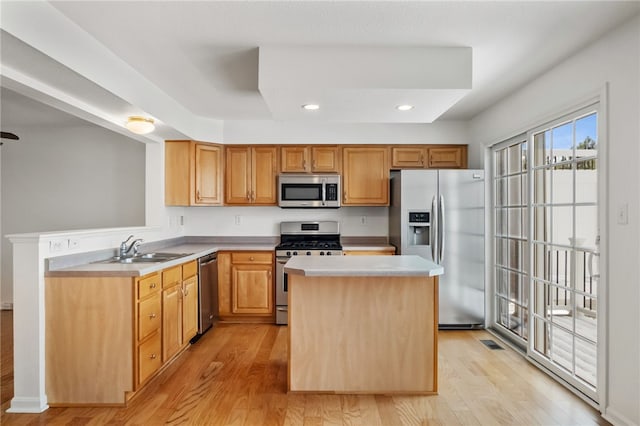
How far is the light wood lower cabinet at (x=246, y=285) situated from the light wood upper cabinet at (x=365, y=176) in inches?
49.2

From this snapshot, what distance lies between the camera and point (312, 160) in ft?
15.0

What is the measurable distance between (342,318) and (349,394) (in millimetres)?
528

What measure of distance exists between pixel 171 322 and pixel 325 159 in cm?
255

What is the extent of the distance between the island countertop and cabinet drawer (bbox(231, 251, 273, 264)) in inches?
60.3

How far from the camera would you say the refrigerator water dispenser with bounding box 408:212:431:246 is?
4016 millimetres

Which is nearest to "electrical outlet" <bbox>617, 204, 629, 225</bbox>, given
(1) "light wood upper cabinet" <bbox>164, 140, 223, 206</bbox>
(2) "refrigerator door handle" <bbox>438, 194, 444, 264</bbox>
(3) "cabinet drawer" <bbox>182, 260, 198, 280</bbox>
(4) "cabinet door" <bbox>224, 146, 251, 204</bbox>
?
(2) "refrigerator door handle" <bbox>438, 194, 444, 264</bbox>

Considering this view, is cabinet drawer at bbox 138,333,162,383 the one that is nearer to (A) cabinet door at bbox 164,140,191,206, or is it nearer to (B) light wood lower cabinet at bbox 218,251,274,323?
(B) light wood lower cabinet at bbox 218,251,274,323

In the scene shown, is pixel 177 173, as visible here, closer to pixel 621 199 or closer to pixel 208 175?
pixel 208 175

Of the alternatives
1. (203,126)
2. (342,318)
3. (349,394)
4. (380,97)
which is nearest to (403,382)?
(349,394)

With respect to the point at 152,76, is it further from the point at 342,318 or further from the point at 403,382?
the point at 403,382

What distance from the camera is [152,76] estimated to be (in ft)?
10.1

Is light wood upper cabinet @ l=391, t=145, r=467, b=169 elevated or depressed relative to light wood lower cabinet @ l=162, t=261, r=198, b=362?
elevated

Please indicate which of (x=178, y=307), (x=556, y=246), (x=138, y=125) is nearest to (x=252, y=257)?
(x=178, y=307)

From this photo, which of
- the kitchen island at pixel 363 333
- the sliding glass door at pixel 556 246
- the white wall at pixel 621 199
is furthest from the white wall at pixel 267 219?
the white wall at pixel 621 199
